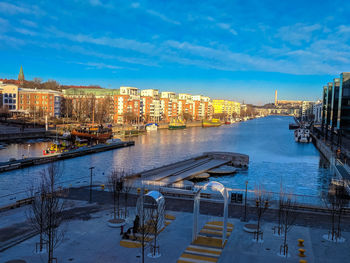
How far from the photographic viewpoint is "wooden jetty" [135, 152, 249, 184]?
23770 mm

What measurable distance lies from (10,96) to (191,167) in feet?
211

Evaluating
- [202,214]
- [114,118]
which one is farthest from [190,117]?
[202,214]

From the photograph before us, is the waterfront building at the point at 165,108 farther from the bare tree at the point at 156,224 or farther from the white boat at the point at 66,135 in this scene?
the bare tree at the point at 156,224

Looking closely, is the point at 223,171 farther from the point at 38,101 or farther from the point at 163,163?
the point at 38,101

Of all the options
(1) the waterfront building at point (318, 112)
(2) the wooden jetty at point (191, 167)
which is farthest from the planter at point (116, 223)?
(1) the waterfront building at point (318, 112)

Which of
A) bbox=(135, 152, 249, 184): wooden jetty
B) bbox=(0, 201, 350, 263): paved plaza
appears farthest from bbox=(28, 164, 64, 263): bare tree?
bbox=(135, 152, 249, 184): wooden jetty

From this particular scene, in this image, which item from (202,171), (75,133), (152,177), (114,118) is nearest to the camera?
(152,177)

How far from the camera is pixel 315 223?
12492 millimetres

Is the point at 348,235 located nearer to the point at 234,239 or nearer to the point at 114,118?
the point at 234,239

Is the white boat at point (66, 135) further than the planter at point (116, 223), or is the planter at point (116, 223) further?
the white boat at point (66, 135)

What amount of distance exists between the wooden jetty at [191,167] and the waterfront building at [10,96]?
6040 cm

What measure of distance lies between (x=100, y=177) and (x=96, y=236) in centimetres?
1562

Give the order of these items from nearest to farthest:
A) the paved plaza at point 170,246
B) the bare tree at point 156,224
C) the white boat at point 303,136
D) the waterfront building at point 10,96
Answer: the paved plaza at point 170,246
the bare tree at point 156,224
the white boat at point 303,136
the waterfront building at point 10,96

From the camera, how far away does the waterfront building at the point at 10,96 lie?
252 ft
